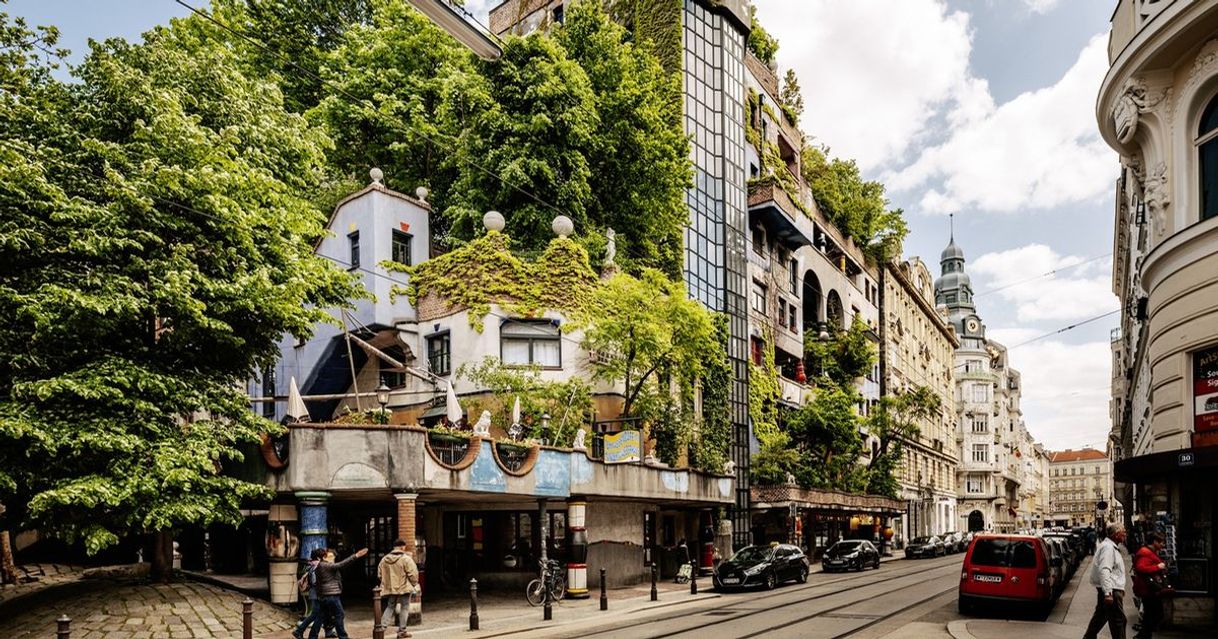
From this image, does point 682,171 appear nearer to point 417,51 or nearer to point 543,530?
point 417,51

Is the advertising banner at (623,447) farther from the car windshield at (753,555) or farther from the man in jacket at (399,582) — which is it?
the man in jacket at (399,582)

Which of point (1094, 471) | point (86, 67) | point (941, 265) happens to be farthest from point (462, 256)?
point (1094, 471)

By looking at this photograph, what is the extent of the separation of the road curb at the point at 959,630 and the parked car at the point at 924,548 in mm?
32323

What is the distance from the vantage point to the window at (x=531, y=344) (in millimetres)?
27562

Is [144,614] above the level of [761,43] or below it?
below

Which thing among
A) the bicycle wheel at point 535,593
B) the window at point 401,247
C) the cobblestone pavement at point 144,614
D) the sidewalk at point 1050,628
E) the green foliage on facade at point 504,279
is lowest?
the bicycle wheel at point 535,593

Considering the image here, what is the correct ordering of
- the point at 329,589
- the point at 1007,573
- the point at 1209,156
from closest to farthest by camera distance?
the point at 329,589
the point at 1209,156
the point at 1007,573

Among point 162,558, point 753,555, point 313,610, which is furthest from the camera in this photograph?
point 753,555

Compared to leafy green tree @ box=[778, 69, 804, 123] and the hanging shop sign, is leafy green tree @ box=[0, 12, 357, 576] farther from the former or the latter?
leafy green tree @ box=[778, 69, 804, 123]

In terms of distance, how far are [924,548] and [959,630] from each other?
3446cm

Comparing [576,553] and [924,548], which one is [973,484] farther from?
[576,553]

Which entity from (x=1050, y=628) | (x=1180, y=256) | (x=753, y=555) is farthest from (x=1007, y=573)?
(x=753, y=555)

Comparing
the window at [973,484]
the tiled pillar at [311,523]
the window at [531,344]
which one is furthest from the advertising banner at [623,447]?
the window at [973,484]

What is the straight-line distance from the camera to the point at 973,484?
91.9 m
